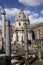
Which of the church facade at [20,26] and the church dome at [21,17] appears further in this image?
the church dome at [21,17]

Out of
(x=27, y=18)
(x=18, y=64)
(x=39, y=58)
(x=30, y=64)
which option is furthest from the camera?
(x=27, y=18)

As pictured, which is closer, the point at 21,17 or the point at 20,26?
the point at 20,26

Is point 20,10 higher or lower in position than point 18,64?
higher

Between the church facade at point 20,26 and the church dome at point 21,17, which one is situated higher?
the church dome at point 21,17

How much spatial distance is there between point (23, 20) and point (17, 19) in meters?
1.83

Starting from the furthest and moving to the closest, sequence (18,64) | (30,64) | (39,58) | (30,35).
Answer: (30,35) < (39,58) < (30,64) < (18,64)

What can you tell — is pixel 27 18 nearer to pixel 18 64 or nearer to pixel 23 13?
pixel 23 13

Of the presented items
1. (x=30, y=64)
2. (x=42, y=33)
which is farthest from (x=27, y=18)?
(x=30, y=64)

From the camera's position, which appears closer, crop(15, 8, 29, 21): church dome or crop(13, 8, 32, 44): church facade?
crop(13, 8, 32, 44): church facade

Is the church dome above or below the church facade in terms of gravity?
above

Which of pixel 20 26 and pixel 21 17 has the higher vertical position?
pixel 21 17

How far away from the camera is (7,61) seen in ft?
49.6

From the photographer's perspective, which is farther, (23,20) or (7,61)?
(23,20)

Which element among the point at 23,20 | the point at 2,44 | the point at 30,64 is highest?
the point at 23,20
